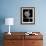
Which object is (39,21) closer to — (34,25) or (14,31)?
(34,25)

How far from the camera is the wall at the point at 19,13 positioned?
4.49 meters

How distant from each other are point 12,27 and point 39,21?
0.94m

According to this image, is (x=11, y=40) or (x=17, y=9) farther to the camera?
(x=17, y=9)

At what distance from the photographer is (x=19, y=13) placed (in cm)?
450

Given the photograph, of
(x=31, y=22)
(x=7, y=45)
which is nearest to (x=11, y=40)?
(x=7, y=45)

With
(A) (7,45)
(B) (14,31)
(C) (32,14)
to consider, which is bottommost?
(A) (7,45)

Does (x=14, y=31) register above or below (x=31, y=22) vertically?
below

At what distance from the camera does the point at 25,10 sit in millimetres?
4469

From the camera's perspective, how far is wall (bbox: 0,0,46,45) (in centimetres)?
449

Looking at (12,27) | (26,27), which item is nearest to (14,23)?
(12,27)

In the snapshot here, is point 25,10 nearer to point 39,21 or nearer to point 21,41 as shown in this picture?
point 39,21

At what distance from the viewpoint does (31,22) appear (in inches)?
177

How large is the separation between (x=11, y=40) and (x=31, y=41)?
0.60 meters

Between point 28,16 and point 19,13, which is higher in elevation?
point 19,13
